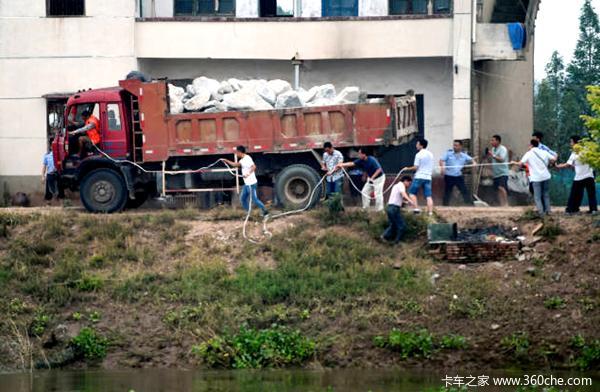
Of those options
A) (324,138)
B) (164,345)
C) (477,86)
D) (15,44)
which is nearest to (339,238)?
(324,138)

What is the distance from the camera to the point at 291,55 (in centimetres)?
3566

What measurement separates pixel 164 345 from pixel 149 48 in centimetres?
1250

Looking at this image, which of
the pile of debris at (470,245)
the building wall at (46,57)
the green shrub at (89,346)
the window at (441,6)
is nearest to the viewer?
the green shrub at (89,346)

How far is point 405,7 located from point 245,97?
7.86 metres

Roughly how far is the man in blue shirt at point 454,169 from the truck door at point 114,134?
23.7 ft

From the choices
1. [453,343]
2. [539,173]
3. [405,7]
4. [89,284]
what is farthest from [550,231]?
[405,7]

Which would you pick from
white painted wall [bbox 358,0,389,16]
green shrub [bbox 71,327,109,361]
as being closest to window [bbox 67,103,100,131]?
green shrub [bbox 71,327,109,361]

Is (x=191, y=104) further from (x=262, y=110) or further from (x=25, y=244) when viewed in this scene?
(x=25, y=244)

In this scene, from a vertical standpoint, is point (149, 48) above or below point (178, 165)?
above

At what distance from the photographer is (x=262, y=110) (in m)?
29.6

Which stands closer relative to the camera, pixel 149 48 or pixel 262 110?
pixel 262 110

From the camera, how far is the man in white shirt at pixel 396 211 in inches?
1067

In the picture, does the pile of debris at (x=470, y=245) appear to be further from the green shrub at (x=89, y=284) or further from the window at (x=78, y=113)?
the window at (x=78, y=113)

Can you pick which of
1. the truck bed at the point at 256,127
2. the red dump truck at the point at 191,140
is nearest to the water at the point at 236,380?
the red dump truck at the point at 191,140
